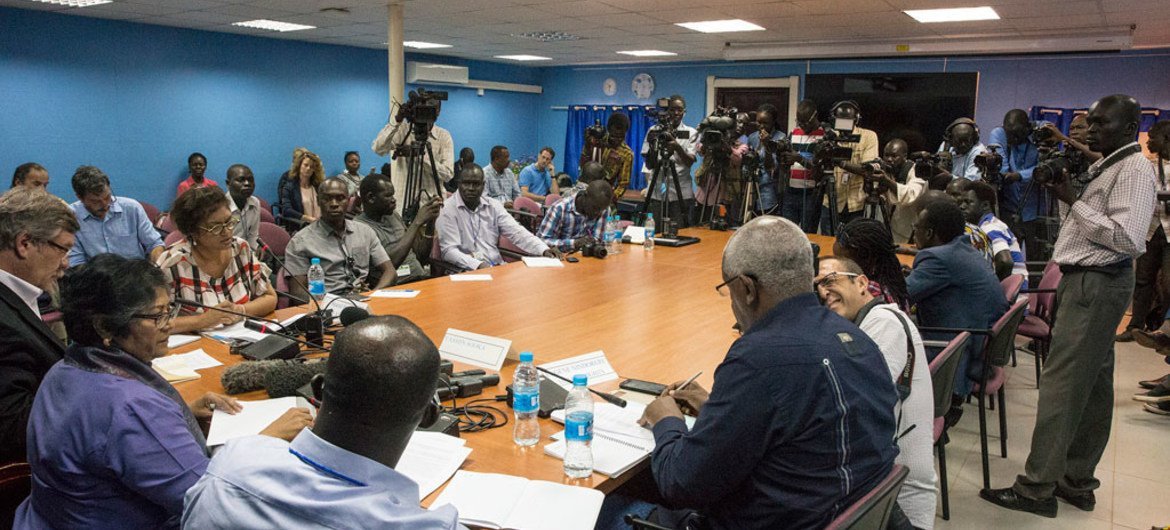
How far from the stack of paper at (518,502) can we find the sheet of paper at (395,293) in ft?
6.24

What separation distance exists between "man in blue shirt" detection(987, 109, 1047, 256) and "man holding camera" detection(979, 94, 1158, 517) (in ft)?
13.2

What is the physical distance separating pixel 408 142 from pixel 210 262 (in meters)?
4.21

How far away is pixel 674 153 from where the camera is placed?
22.2 feet

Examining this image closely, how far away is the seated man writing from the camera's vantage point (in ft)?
16.4

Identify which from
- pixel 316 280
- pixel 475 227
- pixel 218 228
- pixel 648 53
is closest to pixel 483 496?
pixel 218 228

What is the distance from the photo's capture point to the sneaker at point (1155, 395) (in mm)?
4387

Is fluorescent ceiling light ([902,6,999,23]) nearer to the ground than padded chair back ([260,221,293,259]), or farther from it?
farther from it

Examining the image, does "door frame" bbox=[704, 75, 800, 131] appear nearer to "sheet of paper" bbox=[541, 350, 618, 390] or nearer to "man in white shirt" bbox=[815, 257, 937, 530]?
"sheet of paper" bbox=[541, 350, 618, 390]

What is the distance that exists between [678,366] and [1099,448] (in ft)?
6.36

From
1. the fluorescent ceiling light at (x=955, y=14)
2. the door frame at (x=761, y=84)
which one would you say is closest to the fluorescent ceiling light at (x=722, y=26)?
the fluorescent ceiling light at (x=955, y=14)

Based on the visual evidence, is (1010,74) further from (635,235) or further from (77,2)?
(77,2)

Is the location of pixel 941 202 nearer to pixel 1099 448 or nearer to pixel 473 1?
pixel 1099 448

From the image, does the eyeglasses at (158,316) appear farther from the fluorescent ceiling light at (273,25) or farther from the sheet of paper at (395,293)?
the fluorescent ceiling light at (273,25)

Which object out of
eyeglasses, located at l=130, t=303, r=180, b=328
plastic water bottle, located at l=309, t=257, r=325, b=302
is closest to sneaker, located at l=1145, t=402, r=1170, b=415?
plastic water bottle, located at l=309, t=257, r=325, b=302
